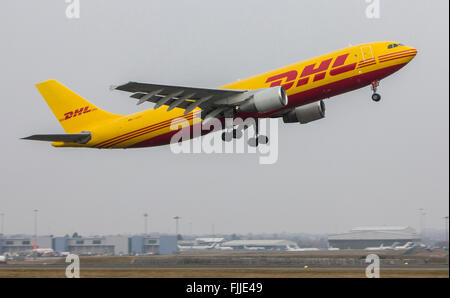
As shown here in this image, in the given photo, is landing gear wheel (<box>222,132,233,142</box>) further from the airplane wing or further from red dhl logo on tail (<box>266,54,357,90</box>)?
red dhl logo on tail (<box>266,54,357,90</box>)

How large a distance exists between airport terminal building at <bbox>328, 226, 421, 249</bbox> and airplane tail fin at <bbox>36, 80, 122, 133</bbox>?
107 feet

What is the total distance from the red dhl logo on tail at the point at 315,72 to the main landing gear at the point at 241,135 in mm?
4159

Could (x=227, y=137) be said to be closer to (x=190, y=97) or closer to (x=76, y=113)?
(x=190, y=97)

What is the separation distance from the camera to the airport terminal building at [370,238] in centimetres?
6888

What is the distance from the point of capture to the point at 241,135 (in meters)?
42.0

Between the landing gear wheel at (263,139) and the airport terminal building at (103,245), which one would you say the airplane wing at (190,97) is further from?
the airport terminal building at (103,245)

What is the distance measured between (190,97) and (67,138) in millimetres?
10549

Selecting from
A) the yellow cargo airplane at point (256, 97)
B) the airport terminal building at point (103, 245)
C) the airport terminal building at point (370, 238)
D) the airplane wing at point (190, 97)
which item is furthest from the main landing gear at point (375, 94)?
the airport terminal building at point (370, 238)

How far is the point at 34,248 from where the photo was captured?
61.7m

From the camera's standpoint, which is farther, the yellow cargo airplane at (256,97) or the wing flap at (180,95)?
the yellow cargo airplane at (256,97)

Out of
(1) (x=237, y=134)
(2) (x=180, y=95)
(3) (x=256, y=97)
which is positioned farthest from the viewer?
(1) (x=237, y=134)

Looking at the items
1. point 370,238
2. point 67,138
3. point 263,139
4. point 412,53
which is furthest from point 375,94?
point 370,238
